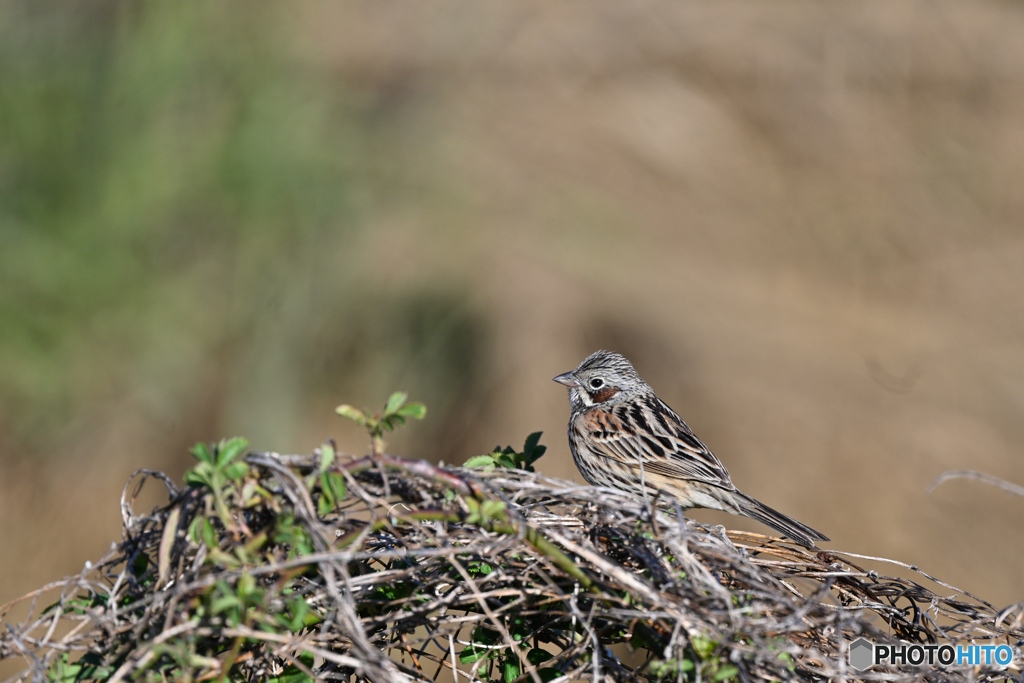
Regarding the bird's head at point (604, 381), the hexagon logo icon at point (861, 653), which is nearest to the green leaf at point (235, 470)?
the hexagon logo icon at point (861, 653)

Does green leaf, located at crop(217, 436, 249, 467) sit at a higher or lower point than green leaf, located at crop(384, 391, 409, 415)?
lower

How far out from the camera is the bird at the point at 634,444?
13.5ft

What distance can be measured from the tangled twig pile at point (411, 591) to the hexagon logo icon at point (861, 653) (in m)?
0.06

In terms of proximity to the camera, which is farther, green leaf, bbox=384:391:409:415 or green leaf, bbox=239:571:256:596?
green leaf, bbox=384:391:409:415

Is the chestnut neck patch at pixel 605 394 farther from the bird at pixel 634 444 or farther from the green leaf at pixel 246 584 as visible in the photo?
the green leaf at pixel 246 584

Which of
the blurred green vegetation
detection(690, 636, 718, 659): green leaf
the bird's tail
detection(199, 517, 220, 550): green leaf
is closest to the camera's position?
detection(199, 517, 220, 550): green leaf

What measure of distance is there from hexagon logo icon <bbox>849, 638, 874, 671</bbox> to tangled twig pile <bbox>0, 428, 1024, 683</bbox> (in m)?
0.06

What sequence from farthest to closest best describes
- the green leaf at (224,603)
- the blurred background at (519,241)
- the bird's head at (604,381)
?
the blurred background at (519,241)
the bird's head at (604,381)
the green leaf at (224,603)

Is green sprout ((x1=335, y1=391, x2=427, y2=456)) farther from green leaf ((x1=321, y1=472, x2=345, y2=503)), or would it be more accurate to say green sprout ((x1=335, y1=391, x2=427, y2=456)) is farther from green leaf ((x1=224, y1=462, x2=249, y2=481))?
green leaf ((x1=224, y1=462, x2=249, y2=481))

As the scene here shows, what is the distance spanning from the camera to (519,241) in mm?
8922

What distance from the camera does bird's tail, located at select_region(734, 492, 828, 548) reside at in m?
3.27

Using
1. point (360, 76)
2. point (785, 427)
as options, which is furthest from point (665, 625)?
point (360, 76)

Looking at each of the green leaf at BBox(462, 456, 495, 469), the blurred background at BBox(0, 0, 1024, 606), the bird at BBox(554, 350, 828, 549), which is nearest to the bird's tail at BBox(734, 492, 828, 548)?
the bird at BBox(554, 350, 828, 549)

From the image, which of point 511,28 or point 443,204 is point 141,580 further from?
point 511,28
